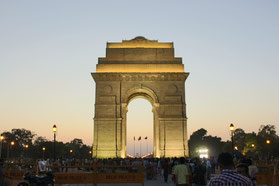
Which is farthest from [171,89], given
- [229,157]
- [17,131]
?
[17,131]

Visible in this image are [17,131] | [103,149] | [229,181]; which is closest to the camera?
[229,181]

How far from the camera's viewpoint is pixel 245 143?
85812 mm

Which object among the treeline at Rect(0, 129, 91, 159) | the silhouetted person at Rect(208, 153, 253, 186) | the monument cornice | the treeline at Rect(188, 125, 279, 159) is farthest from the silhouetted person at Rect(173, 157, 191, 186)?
the treeline at Rect(0, 129, 91, 159)

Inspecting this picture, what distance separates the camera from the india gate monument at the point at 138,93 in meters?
36.2

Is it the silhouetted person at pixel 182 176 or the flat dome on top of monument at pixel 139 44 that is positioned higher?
the flat dome on top of monument at pixel 139 44

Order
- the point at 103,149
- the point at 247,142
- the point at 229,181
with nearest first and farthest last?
the point at 229,181
the point at 103,149
the point at 247,142

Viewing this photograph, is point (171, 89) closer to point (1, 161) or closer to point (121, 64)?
point (121, 64)

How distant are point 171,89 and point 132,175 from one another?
25.9m

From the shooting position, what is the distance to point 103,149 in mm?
35844

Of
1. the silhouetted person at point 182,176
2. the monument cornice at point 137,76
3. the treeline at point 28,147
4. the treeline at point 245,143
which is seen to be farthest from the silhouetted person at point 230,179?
the treeline at point 28,147

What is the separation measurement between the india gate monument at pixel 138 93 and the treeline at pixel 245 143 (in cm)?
2569

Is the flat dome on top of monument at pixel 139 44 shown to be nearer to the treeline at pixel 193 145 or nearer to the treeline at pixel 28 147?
the treeline at pixel 193 145

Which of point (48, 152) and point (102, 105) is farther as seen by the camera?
point (48, 152)

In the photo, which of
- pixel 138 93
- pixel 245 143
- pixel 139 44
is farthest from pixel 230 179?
pixel 245 143
